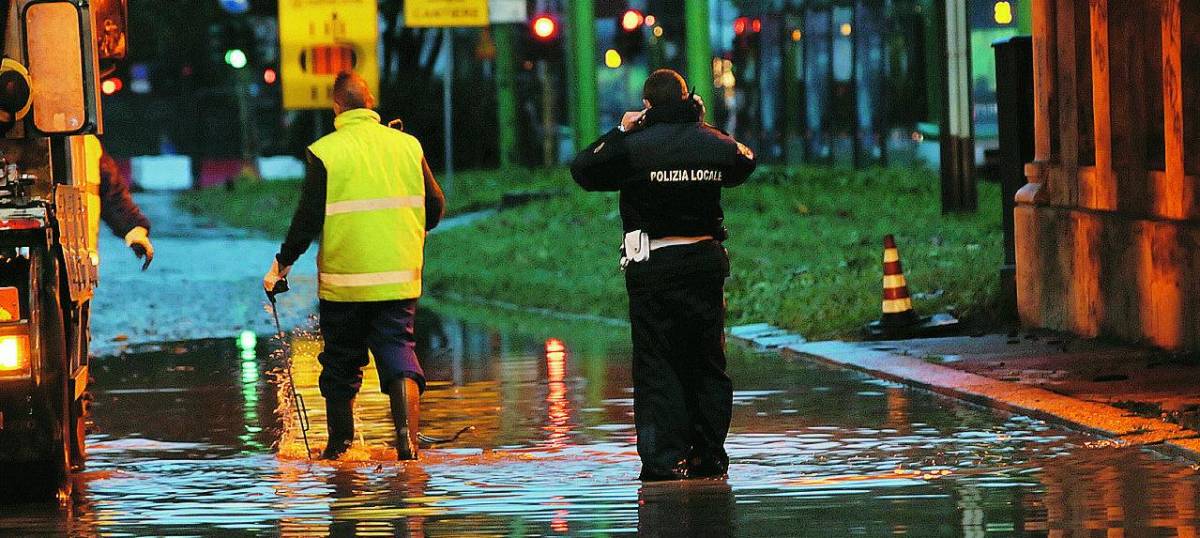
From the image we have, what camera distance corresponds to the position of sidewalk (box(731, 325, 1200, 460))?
11.7 m

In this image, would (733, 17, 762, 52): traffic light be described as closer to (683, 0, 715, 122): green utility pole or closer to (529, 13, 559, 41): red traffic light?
(529, 13, 559, 41): red traffic light

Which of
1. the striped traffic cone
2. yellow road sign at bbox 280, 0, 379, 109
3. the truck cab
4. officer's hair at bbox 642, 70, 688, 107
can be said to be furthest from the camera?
yellow road sign at bbox 280, 0, 379, 109

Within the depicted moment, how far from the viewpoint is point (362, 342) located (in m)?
11.4

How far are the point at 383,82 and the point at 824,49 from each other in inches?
383

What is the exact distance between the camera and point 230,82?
222 ft

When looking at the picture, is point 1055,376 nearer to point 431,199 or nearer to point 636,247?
point 431,199

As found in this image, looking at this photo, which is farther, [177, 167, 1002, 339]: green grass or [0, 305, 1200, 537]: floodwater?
[177, 167, 1002, 339]: green grass

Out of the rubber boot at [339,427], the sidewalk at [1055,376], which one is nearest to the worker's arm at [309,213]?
the rubber boot at [339,427]

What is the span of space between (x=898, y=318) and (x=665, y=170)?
697 centimetres

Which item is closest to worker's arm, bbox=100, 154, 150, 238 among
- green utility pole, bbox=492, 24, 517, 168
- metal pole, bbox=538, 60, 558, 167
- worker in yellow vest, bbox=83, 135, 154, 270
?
worker in yellow vest, bbox=83, 135, 154, 270

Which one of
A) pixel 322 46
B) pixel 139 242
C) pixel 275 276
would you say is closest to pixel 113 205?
pixel 139 242

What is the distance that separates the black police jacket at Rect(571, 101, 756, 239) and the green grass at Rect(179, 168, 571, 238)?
83.9 ft

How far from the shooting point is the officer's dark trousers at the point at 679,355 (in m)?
10.4

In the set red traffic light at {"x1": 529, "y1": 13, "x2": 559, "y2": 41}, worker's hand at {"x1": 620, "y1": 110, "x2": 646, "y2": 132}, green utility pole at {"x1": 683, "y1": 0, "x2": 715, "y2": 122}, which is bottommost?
worker's hand at {"x1": 620, "y1": 110, "x2": 646, "y2": 132}
